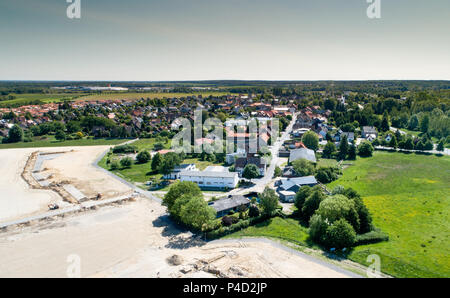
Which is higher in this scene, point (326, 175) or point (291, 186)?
point (326, 175)

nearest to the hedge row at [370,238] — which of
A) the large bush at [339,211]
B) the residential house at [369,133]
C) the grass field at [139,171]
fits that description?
the large bush at [339,211]

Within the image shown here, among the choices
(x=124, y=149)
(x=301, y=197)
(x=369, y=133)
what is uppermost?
(x=369, y=133)

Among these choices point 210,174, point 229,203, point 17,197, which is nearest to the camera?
point 229,203

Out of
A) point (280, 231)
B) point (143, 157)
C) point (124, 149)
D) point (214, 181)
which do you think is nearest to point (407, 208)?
point (280, 231)

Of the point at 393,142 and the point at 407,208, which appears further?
the point at 393,142

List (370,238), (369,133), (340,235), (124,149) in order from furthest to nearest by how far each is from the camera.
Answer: (369,133) → (124,149) → (370,238) → (340,235)

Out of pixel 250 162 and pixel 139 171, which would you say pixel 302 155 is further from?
pixel 139 171
